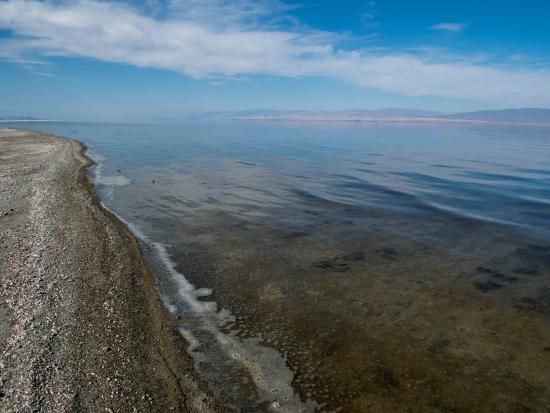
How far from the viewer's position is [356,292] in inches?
443

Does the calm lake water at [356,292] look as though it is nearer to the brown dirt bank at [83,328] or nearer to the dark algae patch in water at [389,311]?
the dark algae patch in water at [389,311]

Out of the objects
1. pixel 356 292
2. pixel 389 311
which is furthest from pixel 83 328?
pixel 389 311

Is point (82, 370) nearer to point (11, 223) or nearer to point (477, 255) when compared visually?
point (11, 223)

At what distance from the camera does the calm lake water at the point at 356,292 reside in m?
7.47

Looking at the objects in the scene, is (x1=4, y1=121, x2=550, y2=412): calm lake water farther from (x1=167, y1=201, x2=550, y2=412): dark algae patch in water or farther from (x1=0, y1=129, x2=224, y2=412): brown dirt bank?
(x1=0, y1=129, x2=224, y2=412): brown dirt bank

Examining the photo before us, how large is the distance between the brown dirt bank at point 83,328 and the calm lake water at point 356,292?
2.27 ft

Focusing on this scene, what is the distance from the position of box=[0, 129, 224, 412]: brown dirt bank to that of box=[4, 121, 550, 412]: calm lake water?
690 mm

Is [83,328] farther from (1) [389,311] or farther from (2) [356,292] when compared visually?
(1) [389,311]

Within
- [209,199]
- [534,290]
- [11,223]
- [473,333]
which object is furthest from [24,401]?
[209,199]

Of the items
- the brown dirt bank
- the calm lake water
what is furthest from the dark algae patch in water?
the brown dirt bank

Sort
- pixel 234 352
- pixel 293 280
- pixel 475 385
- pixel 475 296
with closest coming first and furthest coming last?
pixel 475 385, pixel 234 352, pixel 475 296, pixel 293 280

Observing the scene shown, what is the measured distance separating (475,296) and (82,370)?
10404 millimetres

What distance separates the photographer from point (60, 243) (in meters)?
13.0

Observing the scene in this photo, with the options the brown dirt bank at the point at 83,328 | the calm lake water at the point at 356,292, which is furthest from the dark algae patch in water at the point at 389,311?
the brown dirt bank at the point at 83,328
